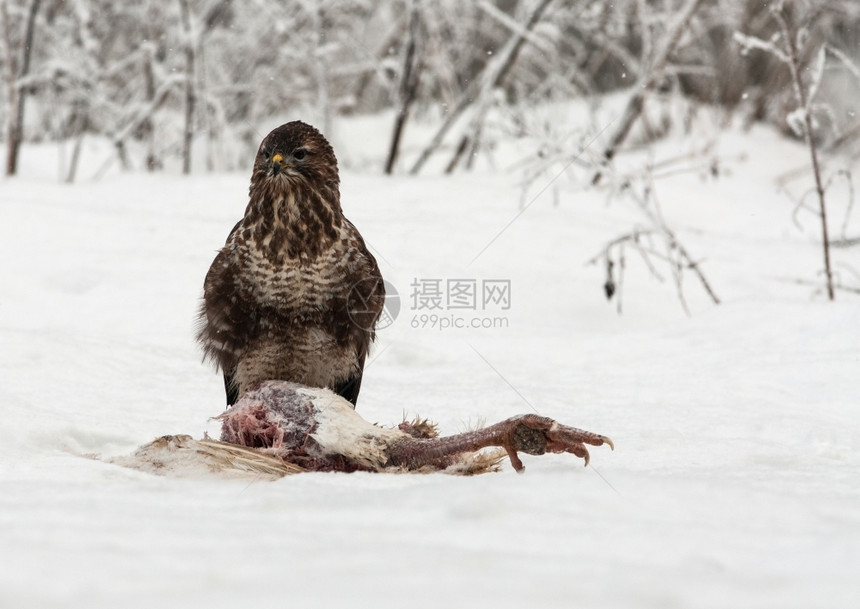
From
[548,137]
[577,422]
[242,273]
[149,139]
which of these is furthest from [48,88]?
[577,422]

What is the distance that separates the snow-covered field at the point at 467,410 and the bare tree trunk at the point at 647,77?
50 cm

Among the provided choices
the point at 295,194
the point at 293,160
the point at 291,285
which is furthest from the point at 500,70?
the point at 291,285

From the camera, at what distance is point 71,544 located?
1.46 m

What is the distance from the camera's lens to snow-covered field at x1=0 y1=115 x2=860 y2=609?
1.38 meters

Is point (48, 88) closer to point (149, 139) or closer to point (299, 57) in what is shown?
point (149, 139)

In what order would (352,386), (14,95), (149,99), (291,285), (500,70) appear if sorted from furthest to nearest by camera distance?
(149,99), (500,70), (14,95), (352,386), (291,285)

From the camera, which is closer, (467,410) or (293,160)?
(293,160)

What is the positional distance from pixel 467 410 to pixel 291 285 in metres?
0.88

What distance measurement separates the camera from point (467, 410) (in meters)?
3.33

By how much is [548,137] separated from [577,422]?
266cm

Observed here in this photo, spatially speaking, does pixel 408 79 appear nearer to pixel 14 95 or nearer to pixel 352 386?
pixel 14 95

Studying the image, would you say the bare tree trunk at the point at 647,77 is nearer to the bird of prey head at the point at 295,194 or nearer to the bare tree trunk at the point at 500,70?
the bare tree trunk at the point at 500,70

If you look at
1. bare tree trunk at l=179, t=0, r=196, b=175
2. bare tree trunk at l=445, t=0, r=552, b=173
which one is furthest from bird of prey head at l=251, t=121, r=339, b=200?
bare tree trunk at l=179, t=0, r=196, b=175

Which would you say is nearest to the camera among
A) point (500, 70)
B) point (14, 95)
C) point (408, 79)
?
point (14, 95)
